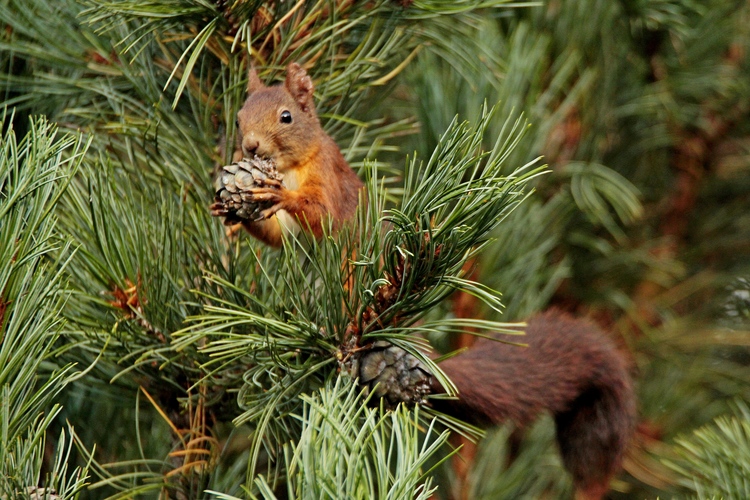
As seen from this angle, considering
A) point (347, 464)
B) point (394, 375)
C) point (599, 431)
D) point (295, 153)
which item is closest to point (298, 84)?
point (295, 153)

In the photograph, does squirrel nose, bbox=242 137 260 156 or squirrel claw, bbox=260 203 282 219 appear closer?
squirrel claw, bbox=260 203 282 219

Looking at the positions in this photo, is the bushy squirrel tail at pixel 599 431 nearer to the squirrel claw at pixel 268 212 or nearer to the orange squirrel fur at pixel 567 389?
the orange squirrel fur at pixel 567 389

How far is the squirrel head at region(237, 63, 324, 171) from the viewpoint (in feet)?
3.57

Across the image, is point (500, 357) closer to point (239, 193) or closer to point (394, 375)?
point (394, 375)

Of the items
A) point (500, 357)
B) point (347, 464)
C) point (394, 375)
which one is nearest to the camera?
point (347, 464)

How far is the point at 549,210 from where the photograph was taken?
4.95 feet

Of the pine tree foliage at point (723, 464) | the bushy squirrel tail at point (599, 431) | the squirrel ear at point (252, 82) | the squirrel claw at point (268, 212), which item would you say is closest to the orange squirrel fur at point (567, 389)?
the bushy squirrel tail at point (599, 431)

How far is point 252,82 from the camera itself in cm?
111

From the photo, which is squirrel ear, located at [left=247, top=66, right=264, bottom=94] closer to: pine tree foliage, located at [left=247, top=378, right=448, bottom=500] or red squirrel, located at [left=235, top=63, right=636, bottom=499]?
red squirrel, located at [left=235, top=63, right=636, bottom=499]

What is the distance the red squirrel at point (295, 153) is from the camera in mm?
1090

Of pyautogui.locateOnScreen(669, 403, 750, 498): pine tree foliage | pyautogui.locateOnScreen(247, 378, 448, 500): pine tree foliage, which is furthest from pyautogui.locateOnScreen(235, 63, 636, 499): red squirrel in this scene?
pyautogui.locateOnScreen(247, 378, 448, 500): pine tree foliage

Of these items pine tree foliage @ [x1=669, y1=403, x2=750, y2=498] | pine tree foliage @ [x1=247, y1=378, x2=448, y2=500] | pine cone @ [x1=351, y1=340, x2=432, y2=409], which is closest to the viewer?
pine tree foliage @ [x1=247, y1=378, x2=448, y2=500]

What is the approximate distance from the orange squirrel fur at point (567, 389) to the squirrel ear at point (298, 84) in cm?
38

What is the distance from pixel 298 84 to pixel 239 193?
254 millimetres
